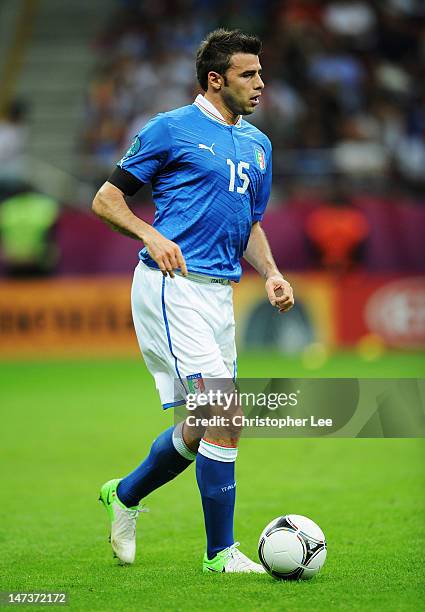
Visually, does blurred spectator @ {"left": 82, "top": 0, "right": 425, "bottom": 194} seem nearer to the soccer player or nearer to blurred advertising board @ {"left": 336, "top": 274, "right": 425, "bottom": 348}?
blurred advertising board @ {"left": 336, "top": 274, "right": 425, "bottom": 348}

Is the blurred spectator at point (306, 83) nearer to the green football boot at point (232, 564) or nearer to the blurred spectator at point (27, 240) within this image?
the blurred spectator at point (27, 240)

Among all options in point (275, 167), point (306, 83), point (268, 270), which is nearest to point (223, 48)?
point (268, 270)

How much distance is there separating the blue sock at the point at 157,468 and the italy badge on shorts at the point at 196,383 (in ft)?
1.26

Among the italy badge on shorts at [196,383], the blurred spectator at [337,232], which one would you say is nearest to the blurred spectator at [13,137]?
the blurred spectator at [337,232]

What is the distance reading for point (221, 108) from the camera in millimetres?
5676

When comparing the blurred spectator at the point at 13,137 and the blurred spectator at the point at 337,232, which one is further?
the blurred spectator at the point at 13,137

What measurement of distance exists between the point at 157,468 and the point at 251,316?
10.8 metres

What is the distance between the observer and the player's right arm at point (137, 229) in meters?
5.18

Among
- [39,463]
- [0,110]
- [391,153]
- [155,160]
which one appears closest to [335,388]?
[155,160]

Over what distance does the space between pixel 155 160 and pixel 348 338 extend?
1154 cm

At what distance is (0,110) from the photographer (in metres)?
22.2

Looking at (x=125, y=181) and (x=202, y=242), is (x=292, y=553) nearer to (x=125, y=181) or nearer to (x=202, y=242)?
(x=202, y=242)

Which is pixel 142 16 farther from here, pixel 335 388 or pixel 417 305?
pixel 335 388

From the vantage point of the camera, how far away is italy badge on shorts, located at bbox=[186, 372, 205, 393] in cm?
536
